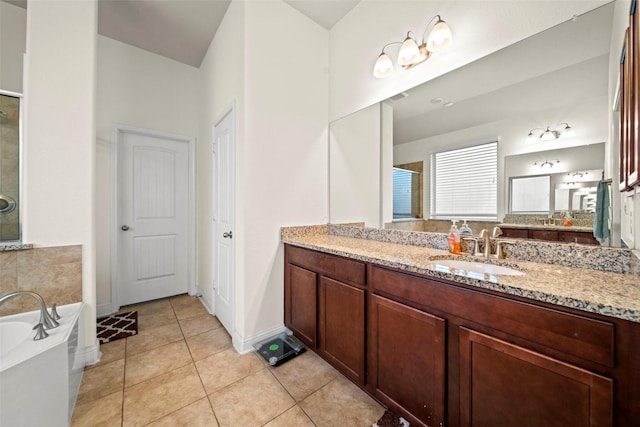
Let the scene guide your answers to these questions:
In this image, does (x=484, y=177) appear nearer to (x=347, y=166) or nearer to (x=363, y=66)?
(x=347, y=166)

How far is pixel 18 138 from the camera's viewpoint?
1.77 m

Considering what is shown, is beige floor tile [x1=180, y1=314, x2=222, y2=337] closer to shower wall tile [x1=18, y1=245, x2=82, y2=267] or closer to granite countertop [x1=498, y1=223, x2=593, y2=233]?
shower wall tile [x1=18, y1=245, x2=82, y2=267]

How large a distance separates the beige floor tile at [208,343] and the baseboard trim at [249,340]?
0.40 feet

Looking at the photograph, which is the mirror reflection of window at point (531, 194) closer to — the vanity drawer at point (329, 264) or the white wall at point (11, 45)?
the vanity drawer at point (329, 264)

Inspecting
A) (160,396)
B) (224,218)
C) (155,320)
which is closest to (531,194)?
(224,218)

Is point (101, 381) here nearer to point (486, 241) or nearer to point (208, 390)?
point (208, 390)

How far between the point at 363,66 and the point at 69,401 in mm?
3059

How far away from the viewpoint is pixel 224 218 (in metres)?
2.45

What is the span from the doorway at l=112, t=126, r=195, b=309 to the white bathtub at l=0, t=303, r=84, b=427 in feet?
4.48

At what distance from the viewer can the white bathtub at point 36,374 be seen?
1.05 m

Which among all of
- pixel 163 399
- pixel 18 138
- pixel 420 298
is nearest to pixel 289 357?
pixel 163 399

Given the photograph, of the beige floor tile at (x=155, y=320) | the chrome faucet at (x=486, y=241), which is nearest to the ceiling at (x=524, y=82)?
the chrome faucet at (x=486, y=241)

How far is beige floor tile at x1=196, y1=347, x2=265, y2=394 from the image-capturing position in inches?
66.2

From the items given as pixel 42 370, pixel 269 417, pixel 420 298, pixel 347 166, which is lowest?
pixel 269 417
